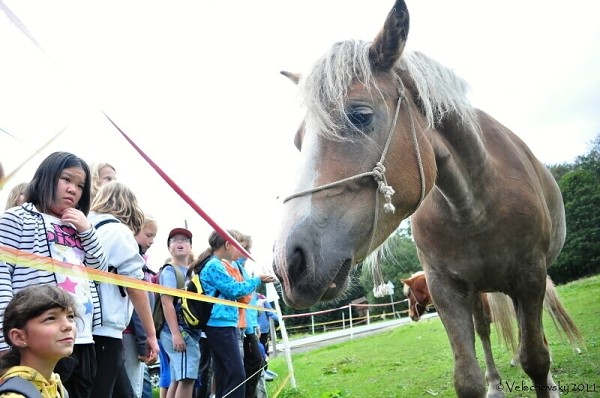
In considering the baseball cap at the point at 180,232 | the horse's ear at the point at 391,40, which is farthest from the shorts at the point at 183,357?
the horse's ear at the point at 391,40

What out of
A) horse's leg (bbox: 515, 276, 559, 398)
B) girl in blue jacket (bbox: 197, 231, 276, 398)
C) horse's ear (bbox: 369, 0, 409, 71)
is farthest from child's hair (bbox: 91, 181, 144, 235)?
horse's leg (bbox: 515, 276, 559, 398)

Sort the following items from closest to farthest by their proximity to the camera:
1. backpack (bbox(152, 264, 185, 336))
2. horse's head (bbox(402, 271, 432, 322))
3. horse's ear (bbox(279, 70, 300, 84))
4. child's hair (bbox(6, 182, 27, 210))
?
1. child's hair (bbox(6, 182, 27, 210))
2. horse's ear (bbox(279, 70, 300, 84))
3. backpack (bbox(152, 264, 185, 336))
4. horse's head (bbox(402, 271, 432, 322))

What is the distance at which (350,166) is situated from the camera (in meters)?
2.08

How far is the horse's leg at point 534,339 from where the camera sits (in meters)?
3.12

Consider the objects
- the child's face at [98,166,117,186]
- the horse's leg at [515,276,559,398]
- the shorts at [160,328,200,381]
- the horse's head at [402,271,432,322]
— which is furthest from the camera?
the horse's head at [402,271,432,322]

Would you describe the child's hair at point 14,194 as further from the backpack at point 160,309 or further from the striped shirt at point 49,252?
the backpack at point 160,309

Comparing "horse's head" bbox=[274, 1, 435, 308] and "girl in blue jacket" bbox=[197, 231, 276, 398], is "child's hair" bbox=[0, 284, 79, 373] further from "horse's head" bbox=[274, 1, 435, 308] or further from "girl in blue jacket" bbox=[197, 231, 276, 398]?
"girl in blue jacket" bbox=[197, 231, 276, 398]

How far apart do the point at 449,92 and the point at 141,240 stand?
2.46 meters

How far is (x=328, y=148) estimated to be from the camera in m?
2.10

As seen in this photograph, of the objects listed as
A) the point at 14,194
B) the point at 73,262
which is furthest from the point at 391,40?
the point at 14,194

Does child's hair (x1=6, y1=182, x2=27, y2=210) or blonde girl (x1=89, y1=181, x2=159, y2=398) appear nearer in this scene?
blonde girl (x1=89, y1=181, x2=159, y2=398)

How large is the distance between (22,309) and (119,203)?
124 cm

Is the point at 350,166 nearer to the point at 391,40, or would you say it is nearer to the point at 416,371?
the point at 391,40

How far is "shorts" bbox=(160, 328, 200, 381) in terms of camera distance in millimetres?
3748
